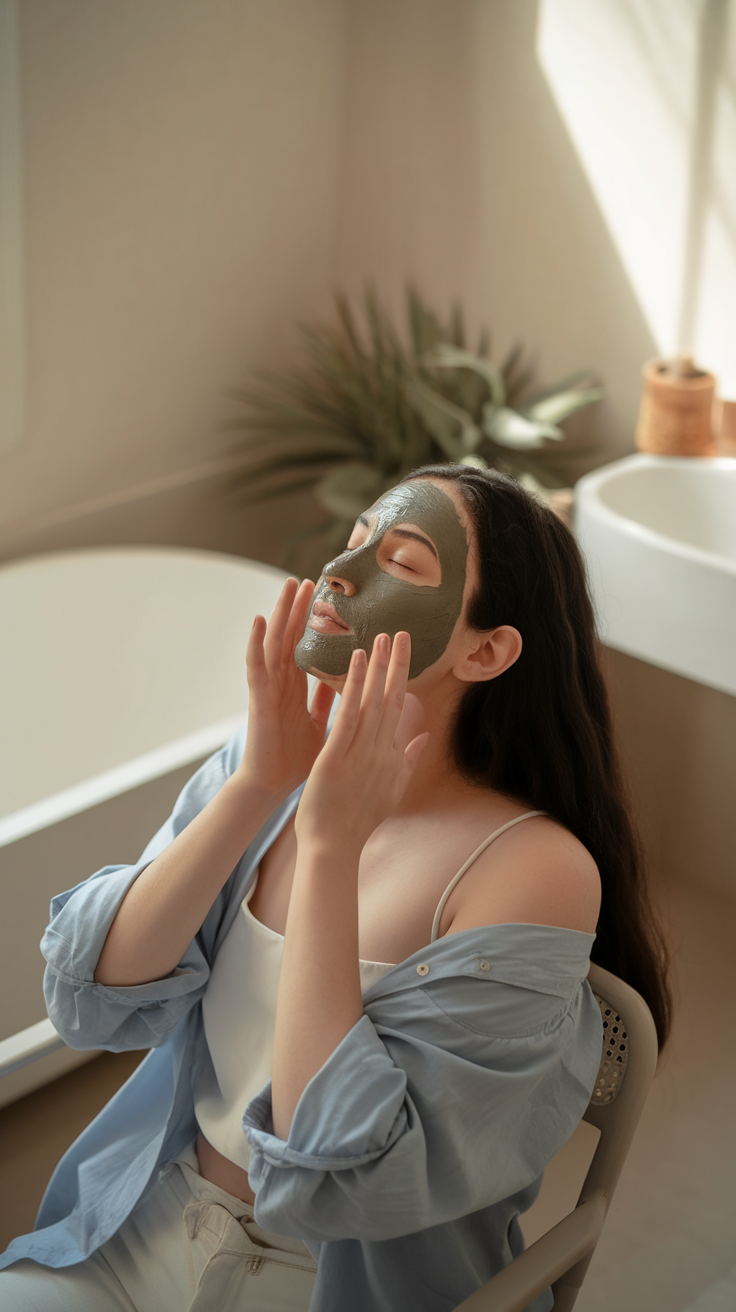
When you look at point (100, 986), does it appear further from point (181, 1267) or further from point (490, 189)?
point (490, 189)

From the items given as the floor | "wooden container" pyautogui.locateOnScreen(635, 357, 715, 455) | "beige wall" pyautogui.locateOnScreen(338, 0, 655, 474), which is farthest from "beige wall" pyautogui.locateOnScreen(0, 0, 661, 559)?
the floor

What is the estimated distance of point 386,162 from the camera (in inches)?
120

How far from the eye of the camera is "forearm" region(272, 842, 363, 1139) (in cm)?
89

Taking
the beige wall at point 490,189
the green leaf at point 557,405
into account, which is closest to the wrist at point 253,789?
the green leaf at point 557,405

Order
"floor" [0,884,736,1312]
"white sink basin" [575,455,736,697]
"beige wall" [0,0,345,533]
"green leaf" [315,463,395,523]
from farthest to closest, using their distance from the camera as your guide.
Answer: "green leaf" [315,463,395,523] → "beige wall" [0,0,345,533] → "white sink basin" [575,455,736,697] → "floor" [0,884,736,1312]

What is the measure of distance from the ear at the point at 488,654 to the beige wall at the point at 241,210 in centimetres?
176

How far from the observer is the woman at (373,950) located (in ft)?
2.95

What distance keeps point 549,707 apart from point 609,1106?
0.38 meters

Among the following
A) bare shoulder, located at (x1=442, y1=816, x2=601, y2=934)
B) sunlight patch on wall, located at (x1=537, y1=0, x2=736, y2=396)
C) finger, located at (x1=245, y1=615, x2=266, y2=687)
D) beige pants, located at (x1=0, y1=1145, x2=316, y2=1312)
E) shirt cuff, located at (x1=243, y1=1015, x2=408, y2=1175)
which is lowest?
beige pants, located at (x1=0, y1=1145, x2=316, y2=1312)

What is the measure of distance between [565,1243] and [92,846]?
1.02 meters

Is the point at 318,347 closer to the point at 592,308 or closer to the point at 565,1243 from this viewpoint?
the point at 592,308

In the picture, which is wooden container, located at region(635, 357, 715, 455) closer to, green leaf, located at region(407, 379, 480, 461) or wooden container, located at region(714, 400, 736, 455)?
wooden container, located at region(714, 400, 736, 455)

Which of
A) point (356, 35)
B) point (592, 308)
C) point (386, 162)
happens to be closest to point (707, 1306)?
point (592, 308)

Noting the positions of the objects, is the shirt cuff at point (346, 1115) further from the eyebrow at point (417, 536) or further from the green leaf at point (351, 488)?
the green leaf at point (351, 488)
